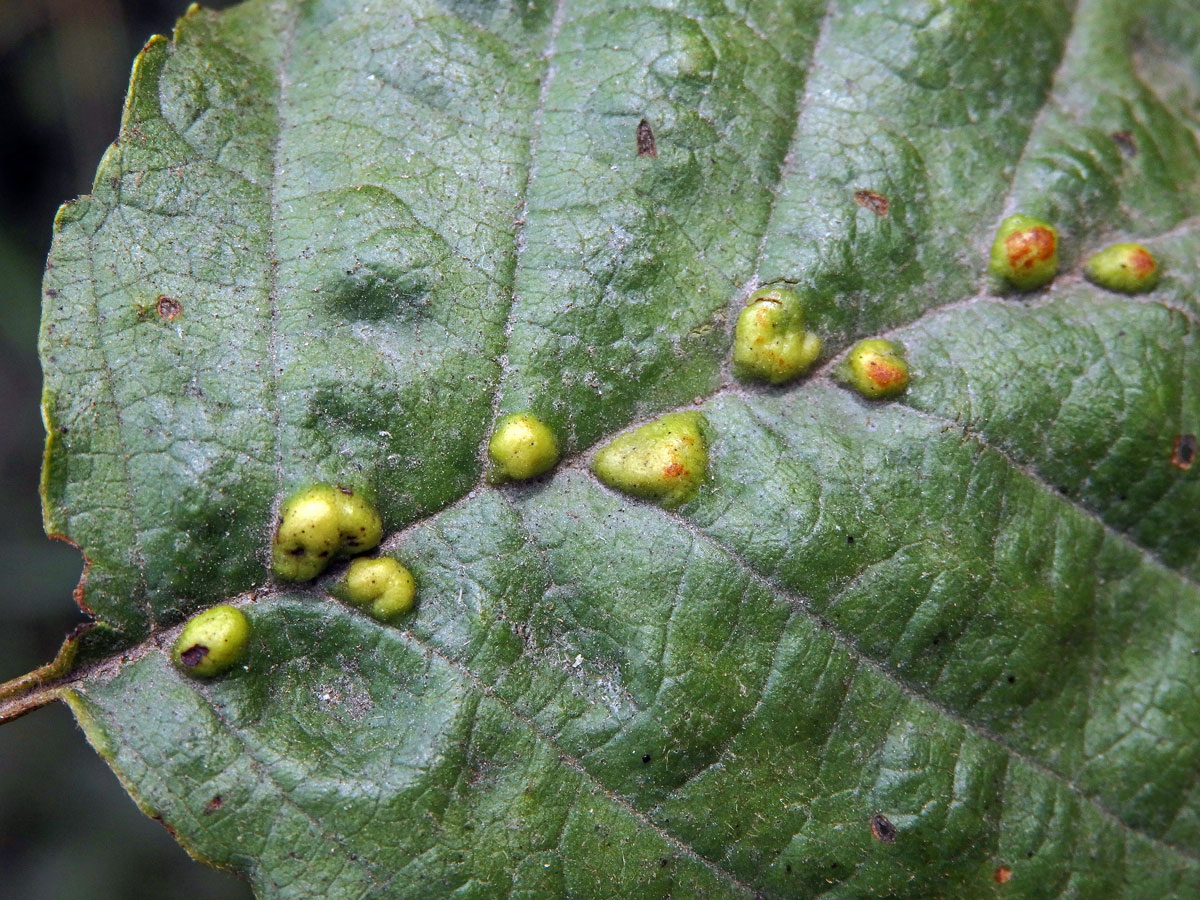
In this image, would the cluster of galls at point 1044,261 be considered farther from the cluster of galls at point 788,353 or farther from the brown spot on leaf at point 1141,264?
the cluster of galls at point 788,353

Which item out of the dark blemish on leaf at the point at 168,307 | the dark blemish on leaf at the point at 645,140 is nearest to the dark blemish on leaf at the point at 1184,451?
the dark blemish on leaf at the point at 645,140

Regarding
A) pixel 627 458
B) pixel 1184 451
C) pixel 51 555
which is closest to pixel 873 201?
pixel 627 458

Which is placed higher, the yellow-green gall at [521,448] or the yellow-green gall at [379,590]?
the yellow-green gall at [521,448]

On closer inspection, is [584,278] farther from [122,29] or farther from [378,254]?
[122,29]

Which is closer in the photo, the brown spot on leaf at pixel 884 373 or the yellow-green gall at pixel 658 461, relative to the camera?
the yellow-green gall at pixel 658 461

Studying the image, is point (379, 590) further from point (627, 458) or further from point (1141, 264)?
point (1141, 264)

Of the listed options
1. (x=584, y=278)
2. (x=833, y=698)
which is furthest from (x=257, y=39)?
(x=833, y=698)
